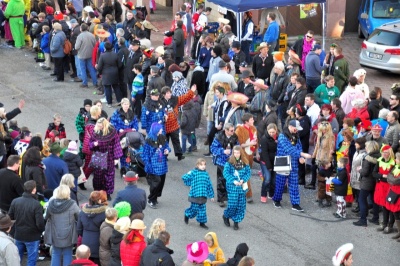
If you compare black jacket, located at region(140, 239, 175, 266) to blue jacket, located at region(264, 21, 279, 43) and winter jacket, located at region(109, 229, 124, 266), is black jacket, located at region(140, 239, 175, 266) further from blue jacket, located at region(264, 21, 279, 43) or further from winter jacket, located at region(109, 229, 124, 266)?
blue jacket, located at region(264, 21, 279, 43)

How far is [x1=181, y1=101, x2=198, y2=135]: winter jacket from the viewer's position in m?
18.3

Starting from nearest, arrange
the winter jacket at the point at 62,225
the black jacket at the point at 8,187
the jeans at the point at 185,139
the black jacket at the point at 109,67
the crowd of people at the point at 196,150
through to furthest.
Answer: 1. the crowd of people at the point at 196,150
2. the winter jacket at the point at 62,225
3. the black jacket at the point at 8,187
4. the jeans at the point at 185,139
5. the black jacket at the point at 109,67

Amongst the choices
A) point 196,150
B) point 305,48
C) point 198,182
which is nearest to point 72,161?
point 198,182

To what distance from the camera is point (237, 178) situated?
15086mm

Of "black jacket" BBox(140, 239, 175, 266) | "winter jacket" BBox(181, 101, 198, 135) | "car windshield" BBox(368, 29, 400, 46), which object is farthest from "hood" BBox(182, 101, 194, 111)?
"car windshield" BBox(368, 29, 400, 46)

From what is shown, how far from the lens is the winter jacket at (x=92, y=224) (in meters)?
13.0

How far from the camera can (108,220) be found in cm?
1276

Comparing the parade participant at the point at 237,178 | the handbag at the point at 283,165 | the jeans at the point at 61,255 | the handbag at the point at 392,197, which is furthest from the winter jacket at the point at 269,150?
the jeans at the point at 61,255

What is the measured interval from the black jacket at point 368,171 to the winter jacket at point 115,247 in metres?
4.73

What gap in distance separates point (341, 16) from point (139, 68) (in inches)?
393

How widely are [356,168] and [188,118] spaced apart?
4.13 meters

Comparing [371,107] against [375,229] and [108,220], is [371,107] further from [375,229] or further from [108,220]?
[108,220]

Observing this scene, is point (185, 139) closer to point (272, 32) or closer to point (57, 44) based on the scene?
point (272, 32)

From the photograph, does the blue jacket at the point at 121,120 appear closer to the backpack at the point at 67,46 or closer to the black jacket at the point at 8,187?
the black jacket at the point at 8,187
